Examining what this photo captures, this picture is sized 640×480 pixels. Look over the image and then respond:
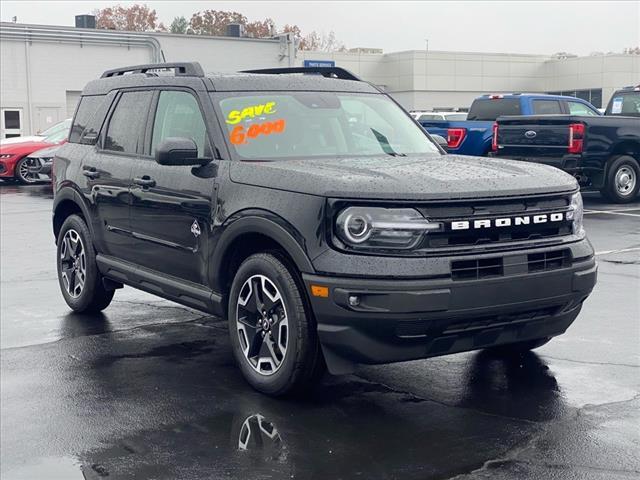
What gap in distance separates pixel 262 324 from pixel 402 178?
1.23 meters

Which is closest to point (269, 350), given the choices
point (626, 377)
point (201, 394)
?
point (201, 394)

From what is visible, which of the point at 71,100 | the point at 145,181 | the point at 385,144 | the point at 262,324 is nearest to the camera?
the point at 262,324

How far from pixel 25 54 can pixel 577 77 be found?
40038 millimetres

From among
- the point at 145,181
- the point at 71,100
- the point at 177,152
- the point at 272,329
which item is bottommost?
the point at 272,329

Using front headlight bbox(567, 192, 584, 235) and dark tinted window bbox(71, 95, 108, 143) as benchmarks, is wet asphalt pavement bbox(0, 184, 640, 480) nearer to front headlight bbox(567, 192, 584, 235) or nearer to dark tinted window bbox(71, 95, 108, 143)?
front headlight bbox(567, 192, 584, 235)

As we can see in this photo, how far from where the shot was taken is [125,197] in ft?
23.5

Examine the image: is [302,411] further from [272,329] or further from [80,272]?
[80,272]

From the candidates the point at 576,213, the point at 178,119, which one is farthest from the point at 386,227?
the point at 178,119

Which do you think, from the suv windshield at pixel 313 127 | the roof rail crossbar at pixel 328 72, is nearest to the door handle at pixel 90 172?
the roof rail crossbar at pixel 328 72

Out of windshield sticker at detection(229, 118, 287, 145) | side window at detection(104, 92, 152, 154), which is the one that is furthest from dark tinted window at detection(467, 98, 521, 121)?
windshield sticker at detection(229, 118, 287, 145)

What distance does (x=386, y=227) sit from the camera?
16.8 feet

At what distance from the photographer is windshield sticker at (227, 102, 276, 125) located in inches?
253

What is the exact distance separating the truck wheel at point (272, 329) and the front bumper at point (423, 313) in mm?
164

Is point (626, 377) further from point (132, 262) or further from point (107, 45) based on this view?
point (107, 45)
